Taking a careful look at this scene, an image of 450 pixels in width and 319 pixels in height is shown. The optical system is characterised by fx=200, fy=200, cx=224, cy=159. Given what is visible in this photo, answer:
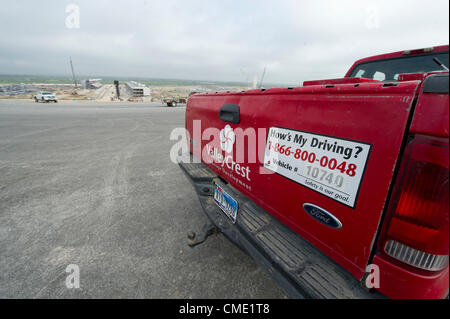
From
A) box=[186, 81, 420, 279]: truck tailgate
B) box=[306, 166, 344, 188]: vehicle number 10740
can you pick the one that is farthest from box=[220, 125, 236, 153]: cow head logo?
box=[306, 166, 344, 188]: vehicle number 10740

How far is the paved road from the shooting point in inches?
76.7

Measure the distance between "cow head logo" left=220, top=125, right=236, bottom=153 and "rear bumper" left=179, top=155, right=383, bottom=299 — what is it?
42cm

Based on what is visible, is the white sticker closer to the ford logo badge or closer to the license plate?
the ford logo badge

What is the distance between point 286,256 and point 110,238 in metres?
2.28

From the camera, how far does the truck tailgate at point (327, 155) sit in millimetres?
967

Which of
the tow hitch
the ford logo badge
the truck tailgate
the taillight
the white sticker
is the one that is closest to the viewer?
the taillight

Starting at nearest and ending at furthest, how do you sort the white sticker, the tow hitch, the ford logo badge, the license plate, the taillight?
the taillight
the white sticker
the ford logo badge
the license plate
the tow hitch

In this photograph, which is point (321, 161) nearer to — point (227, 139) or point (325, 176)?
A: point (325, 176)

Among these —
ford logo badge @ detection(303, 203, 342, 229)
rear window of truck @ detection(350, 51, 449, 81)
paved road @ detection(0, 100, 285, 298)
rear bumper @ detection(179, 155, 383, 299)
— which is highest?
rear window of truck @ detection(350, 51, 449, 81)

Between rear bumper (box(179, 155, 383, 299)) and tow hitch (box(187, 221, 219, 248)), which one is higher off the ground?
rear bumper (box(179, 155, 383, 299))

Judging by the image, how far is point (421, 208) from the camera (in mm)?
898

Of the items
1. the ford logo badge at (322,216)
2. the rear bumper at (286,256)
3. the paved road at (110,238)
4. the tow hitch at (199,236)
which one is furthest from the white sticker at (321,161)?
the paved road at (110,238)

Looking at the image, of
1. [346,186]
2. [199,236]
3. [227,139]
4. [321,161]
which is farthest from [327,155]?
[199,236]

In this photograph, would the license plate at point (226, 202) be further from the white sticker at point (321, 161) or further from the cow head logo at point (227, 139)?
the white sticker at point (321, 161)
